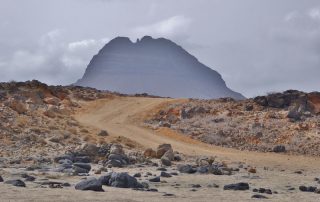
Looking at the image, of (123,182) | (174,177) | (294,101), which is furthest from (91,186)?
(294,101)

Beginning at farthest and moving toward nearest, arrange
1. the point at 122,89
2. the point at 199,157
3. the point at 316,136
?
the point at 122,89, the point at 316,136, the point at 199,157

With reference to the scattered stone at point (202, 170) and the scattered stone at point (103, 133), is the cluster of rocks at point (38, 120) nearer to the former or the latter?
the scattered stone at point (103, 133)

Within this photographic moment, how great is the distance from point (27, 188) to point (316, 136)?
75.8ft

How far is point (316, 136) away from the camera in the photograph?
112 ft

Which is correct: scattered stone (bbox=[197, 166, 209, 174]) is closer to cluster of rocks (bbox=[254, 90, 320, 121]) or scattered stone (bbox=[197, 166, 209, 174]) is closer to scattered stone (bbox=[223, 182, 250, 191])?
scattered stone (bbox=[223, 182, 250, 191])

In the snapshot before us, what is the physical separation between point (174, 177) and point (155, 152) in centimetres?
774

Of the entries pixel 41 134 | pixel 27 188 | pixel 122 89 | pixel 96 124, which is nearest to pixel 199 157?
pixel 41 134

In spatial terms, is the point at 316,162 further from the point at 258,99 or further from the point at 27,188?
the point at 27,188

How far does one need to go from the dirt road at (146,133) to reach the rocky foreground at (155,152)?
0.33 m

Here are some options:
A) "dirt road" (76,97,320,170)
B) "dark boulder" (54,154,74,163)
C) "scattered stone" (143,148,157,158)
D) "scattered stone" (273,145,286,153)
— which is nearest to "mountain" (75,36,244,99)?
"dirt road" (76,97,320,170)

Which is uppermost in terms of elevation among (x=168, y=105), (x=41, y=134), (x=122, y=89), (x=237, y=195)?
(x=122, y=89)

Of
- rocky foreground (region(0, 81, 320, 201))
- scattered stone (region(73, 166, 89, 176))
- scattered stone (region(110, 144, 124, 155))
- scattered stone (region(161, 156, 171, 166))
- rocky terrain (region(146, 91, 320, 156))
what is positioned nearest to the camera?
rocky foreground (region(0, 81, 320, 201))

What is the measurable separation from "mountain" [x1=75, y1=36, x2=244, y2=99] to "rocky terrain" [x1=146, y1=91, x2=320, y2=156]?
220 feet

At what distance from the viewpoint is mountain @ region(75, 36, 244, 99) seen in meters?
116
